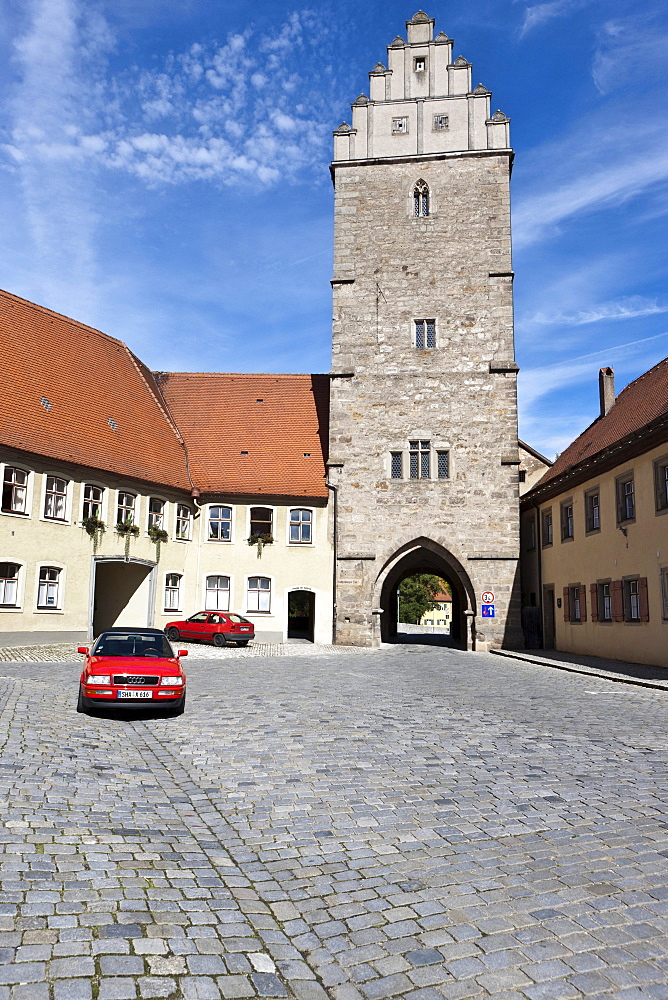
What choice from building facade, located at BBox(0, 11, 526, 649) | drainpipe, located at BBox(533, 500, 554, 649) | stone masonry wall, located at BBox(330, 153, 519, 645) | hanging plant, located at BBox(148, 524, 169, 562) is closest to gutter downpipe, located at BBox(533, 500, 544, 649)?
drainpipe, located at BBox(533, 500, 554, 649)

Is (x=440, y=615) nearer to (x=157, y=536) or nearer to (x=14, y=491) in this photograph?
(x=157, y=536)

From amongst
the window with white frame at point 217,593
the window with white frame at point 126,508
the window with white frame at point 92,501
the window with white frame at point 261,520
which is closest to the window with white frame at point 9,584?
the window with white frame at point 92,501

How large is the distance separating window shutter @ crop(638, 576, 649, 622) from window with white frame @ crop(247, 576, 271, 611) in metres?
14.0

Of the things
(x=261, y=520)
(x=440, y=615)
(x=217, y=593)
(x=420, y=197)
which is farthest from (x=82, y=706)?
(x=440, y=615)

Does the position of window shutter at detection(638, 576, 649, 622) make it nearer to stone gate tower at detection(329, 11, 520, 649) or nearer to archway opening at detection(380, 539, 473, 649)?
stone gate tower at detection(329, 11, 520, 649)

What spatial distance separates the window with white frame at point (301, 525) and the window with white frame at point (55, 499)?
887 cm

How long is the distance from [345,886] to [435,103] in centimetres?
3393

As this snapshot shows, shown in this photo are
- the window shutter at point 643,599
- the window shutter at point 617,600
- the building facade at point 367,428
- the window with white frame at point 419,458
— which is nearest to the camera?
the window shutter at point 643,599

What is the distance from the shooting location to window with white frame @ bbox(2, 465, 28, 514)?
23295mm

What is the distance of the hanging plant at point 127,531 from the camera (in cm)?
2695

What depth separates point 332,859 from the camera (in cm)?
526

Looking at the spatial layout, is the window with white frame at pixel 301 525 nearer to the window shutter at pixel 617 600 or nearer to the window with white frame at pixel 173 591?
the window with white frame at pixel 173 591

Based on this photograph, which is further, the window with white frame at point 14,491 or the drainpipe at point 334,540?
the drainpipe at point 334,540

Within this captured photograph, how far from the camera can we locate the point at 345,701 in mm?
13078
